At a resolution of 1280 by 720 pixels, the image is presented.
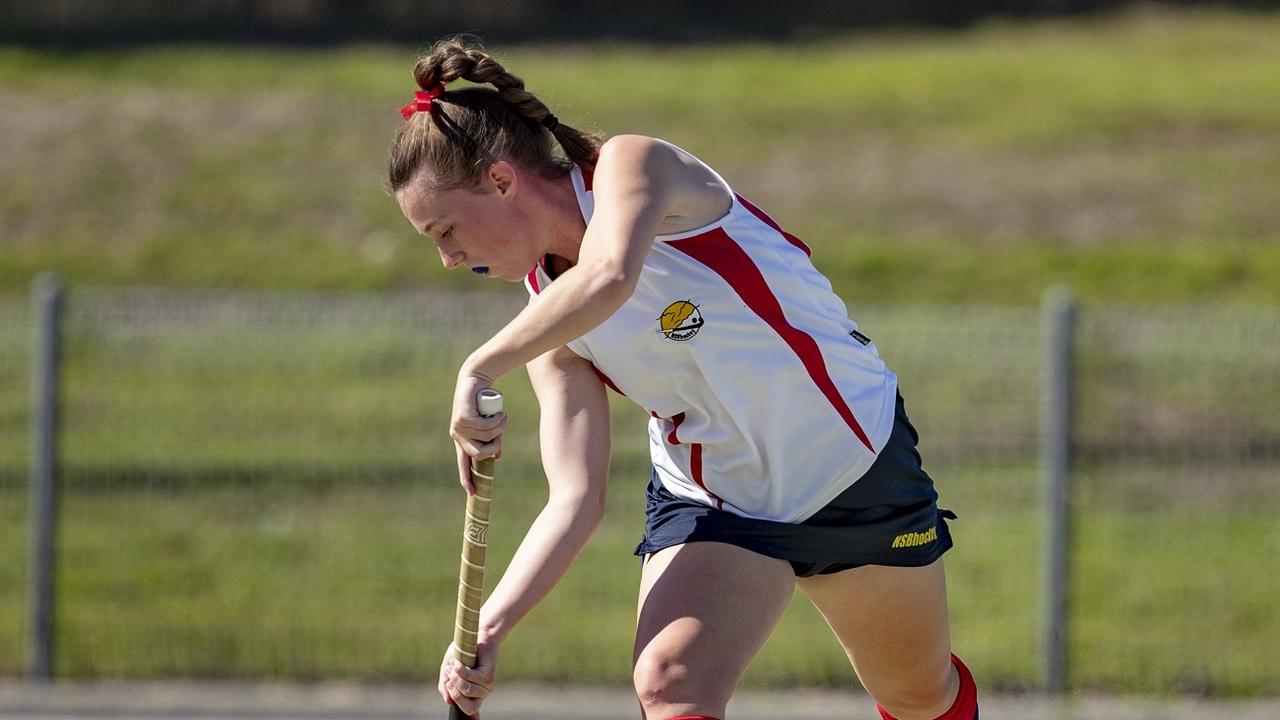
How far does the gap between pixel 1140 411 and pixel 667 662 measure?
15.3 ft

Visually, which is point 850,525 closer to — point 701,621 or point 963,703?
point 701,621

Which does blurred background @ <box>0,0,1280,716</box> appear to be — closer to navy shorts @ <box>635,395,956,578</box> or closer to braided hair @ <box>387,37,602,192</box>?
navy shorts @ <box>635,395,956,578</box>

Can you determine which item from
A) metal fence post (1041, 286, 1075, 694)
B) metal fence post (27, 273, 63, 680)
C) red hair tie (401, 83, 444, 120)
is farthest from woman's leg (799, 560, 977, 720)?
metal fence post (27, 273, 63, 680)

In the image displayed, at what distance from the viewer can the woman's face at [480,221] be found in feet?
10.7

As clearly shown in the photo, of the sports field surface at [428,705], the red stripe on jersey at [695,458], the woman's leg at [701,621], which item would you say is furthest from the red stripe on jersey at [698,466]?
the sports field surface at [428,705]

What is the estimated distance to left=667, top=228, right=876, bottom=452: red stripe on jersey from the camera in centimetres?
341

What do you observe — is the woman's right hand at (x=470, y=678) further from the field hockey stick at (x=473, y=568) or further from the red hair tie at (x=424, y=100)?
the red hair tie at (x=424, y=100)

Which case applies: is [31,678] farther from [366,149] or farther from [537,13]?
[537,13]

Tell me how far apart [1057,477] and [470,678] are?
390 cm

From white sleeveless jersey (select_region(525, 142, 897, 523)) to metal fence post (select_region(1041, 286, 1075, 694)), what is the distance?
3.24 m

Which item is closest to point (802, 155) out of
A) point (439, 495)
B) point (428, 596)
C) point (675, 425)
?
point (439, 495)

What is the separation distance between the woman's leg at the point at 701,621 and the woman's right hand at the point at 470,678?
12.6 inches

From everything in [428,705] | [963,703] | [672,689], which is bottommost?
[428,705]

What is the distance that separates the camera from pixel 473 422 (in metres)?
3.12
